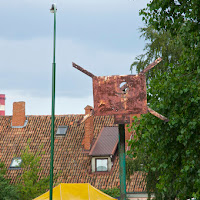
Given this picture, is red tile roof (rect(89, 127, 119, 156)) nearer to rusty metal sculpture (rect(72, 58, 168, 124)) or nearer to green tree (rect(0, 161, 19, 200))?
green tree (rect(0, 161, 19, 200))

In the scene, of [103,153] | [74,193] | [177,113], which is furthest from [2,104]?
[177,113]

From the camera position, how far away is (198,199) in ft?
52.4

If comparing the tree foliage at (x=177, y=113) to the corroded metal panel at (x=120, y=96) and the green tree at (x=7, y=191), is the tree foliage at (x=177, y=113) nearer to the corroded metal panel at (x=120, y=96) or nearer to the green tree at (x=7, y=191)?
the corroded metal panel at (x=120, y=96)

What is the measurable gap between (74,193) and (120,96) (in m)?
16.2

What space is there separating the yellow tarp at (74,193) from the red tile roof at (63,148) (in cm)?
1270

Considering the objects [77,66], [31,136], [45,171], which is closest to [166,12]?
[77,66]

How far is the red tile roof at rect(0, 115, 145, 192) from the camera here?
4428 centimetres

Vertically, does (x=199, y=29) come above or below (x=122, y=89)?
above

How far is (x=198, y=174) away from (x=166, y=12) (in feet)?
17.5

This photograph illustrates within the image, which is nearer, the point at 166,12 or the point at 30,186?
the point at 166,12

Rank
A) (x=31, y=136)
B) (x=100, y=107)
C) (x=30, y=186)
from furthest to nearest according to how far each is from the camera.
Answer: (x=31, y=136), (x=30, y=186), (x=100, y=107)

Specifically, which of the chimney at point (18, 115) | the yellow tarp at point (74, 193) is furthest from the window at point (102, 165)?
the yellow tarp at point (74, 193)

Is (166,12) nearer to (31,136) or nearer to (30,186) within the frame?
(30,186)

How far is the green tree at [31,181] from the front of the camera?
4034 cm
